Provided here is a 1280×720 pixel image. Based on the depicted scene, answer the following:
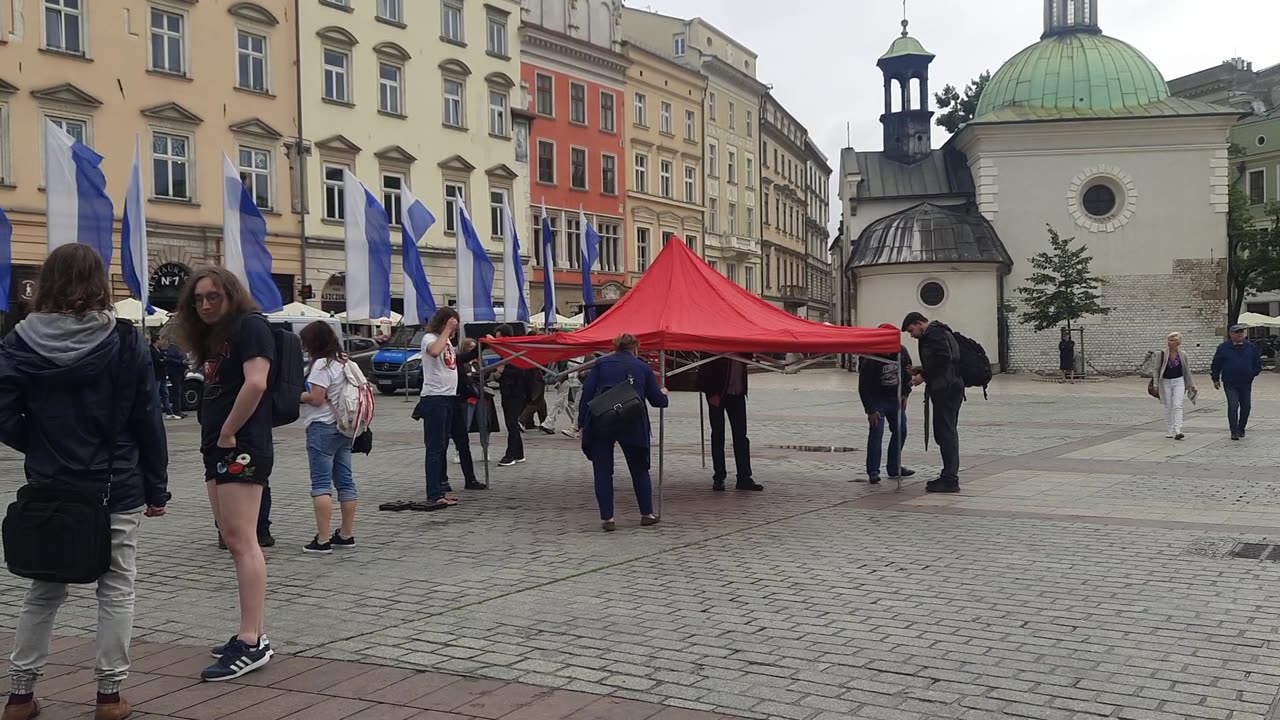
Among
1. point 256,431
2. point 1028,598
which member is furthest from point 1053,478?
point 256,431

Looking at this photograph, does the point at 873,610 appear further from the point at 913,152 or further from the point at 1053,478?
the point at 913,152

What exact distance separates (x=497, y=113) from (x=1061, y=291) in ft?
72.4

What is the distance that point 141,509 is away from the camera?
15.1 feet

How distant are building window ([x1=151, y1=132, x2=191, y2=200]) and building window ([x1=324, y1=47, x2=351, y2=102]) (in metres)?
5.65

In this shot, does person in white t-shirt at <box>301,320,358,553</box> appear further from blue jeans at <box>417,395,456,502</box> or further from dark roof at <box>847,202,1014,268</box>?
dark roof at <box>847,202,1014,268</box>

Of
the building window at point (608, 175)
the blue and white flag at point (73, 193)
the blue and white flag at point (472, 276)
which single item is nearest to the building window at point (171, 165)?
the blue and white flag at point (472, 276)

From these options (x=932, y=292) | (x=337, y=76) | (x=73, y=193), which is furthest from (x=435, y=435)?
(x=932, y=292)

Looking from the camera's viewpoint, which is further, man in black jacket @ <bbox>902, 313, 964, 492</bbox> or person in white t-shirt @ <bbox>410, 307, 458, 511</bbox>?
man in black jacket @ <bbox>902, 313, 964, 492</bbox>

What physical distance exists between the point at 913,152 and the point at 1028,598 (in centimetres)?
5104

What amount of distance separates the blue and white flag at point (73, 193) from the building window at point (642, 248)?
3783cm

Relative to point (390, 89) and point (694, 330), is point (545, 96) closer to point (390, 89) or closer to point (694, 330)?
point (390, 89)

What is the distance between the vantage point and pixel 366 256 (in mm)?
20438

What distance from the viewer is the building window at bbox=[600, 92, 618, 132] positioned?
170 feet

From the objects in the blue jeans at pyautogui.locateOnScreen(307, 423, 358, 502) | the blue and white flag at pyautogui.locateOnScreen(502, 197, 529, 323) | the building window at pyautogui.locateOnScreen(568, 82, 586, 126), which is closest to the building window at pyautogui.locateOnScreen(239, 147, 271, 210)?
the blue and white flag at pyautogui.locateOnScreen(502, 197, 529, 323)
